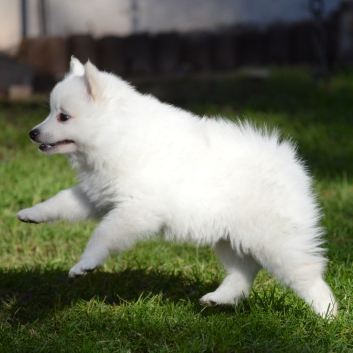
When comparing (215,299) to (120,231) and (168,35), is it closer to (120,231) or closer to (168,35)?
(120,231)

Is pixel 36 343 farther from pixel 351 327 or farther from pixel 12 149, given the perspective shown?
pixel 12 149

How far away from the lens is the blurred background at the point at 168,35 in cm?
1005

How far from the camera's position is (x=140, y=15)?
413 inches

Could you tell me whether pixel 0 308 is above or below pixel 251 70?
below

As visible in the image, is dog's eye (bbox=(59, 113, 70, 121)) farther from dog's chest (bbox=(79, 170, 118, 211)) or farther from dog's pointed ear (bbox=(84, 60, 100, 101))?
dog's chest (bbox=(79, 170, 118, 211))

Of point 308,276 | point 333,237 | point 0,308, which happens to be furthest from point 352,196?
point 0,308

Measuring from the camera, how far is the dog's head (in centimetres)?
336

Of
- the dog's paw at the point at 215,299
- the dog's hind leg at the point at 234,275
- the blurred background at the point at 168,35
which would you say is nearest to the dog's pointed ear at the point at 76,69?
the dog's hind leg at the point at 234,275

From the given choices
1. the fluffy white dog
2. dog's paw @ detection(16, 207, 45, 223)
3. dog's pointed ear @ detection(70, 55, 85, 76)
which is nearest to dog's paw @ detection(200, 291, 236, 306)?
the fluffy white dog

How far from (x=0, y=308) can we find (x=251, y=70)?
281 inches

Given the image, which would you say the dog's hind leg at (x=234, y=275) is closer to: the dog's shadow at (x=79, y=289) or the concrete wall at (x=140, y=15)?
the dog's shadow at (x=79, y=289)

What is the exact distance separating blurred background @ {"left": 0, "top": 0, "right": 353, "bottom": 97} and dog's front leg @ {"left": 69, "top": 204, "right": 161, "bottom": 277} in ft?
22.9

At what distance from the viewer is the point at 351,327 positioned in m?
3.36

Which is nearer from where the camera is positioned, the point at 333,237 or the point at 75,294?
the point at 75,294
